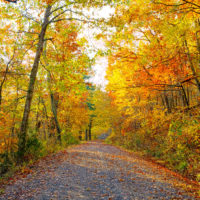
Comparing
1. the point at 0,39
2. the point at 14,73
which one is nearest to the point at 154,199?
the point at 14,73

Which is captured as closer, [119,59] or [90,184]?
[90,184]

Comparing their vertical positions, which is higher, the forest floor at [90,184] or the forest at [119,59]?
the forest at [119,59]

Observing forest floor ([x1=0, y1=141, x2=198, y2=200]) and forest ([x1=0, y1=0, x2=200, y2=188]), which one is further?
forest ([x1=0, y1=0, x2=200, y2=188])

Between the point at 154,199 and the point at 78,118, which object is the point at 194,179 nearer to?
the point at 154,199

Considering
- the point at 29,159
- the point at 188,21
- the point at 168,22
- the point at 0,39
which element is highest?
the point at 0,39

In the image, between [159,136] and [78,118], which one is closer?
[159,136]

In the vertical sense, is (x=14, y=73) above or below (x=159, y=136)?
above

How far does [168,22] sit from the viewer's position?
6.98 metres

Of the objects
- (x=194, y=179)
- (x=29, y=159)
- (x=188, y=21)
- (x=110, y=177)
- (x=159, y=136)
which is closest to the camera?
(x=188, y=21)

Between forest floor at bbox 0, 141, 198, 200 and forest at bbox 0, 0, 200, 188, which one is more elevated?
forest at bbox 0, 0, 200, 188

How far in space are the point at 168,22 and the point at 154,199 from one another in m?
6.70

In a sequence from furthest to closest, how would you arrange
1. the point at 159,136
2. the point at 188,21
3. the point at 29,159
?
1. the point at 159,136
2. the point at 29,159
3. the point at 188,21

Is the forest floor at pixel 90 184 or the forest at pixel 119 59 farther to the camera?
the forest at pixel 119 59

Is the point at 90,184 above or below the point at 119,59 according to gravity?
below
